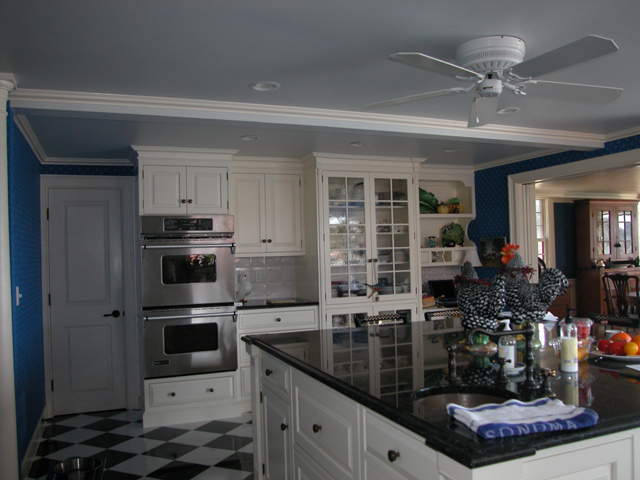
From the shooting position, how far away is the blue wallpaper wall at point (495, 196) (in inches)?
195

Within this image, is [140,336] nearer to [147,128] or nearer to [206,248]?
[206,248]

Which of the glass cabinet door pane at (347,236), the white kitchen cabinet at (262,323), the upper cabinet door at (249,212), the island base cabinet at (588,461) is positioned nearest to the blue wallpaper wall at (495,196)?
the glass cabinet door pane at (347,236)

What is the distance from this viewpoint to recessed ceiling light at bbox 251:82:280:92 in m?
2.89

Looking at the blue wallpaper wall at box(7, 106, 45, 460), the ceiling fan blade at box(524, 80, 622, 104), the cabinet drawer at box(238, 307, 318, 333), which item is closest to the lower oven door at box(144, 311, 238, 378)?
the cabinet drawer at box(238, 307, 318, 333)

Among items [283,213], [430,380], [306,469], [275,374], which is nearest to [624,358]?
[430,380]

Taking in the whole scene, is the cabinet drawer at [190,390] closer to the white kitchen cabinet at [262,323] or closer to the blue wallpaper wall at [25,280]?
the white kitchen cabinet at [262,323]

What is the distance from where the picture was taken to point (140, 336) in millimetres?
Result: 4598

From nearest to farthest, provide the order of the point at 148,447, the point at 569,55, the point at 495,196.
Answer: the point at 569,55, the point at 148,447, the point at 495,196

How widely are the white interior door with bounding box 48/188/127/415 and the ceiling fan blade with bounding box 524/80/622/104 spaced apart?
12.3 feet

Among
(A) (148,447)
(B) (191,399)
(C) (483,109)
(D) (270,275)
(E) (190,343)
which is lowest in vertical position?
(A) (148,447)

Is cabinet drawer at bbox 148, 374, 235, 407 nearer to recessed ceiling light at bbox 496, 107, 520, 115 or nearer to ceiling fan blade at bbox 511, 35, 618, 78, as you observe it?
recessed ceiling light at bbox 496, 107, 520, 115

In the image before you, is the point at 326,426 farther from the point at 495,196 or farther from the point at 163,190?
the point at 495,196

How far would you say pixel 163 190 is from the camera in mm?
4270

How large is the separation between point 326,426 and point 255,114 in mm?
2039
